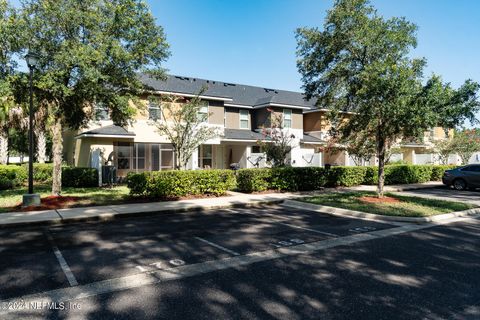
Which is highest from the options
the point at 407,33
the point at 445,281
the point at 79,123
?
the point at 407,33

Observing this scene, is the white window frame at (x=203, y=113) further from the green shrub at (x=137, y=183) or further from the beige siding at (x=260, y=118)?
the beige siding at (x=260, y=118)

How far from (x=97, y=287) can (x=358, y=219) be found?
26.2 feet

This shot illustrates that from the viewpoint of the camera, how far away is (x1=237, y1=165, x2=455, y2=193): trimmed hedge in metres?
16.4

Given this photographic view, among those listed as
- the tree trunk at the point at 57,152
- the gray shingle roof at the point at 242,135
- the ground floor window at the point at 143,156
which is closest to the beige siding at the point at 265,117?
the gray shingle roof at the point at 242,135

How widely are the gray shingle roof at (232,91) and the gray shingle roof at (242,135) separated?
7.31ft

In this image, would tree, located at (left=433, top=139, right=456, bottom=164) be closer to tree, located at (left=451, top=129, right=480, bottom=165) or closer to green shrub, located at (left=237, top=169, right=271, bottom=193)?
tree, located at (left=451, top=129, right=480, bottom=165)

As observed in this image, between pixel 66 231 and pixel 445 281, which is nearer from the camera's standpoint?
pixel 445 281

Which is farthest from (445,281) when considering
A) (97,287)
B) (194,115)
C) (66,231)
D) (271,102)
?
(271,102)

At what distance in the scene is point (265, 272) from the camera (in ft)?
18.1

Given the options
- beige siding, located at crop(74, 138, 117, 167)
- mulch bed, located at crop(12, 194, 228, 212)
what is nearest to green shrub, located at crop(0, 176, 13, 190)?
beige siding, located at crop(74, 138, 117, 167)

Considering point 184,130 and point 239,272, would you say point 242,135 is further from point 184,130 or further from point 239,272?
point 239,272

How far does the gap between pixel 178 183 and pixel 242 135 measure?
12.5 m

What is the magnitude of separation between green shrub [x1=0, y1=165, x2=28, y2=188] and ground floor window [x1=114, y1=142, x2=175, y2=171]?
16.7 feet

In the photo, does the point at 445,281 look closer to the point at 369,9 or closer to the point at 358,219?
the point at 358,219
